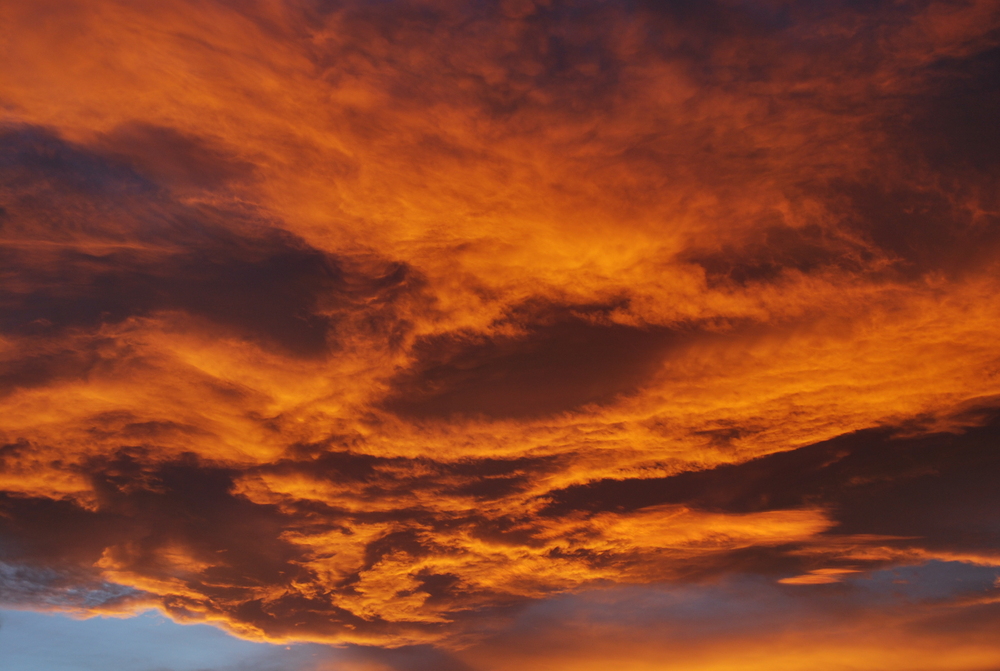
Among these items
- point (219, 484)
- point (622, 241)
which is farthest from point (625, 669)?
point (622, 241)

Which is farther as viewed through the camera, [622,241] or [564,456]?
[564,456]

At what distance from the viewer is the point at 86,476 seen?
13406mm

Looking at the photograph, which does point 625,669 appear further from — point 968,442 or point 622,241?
point 622,241

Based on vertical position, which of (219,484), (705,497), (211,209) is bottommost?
(705,497)

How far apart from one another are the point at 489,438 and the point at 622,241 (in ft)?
16.4

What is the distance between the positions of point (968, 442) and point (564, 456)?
7.05 m

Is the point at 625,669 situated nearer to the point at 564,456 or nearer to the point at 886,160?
the point at 564,456

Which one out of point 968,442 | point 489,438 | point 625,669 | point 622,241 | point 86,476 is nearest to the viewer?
point 622,241

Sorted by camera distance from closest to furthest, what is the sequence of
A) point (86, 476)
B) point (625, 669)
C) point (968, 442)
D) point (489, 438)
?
point (968, 442), point (489, 438), point (86, 476), point (625, 669)

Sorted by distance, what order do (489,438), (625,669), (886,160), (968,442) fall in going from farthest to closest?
(625,669)
(489,438)
(968,442)
(886,160)

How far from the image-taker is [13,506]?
543 inches

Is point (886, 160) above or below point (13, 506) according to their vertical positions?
above

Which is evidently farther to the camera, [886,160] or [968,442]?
[968,442]

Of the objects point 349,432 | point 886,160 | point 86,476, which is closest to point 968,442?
point 886,160
